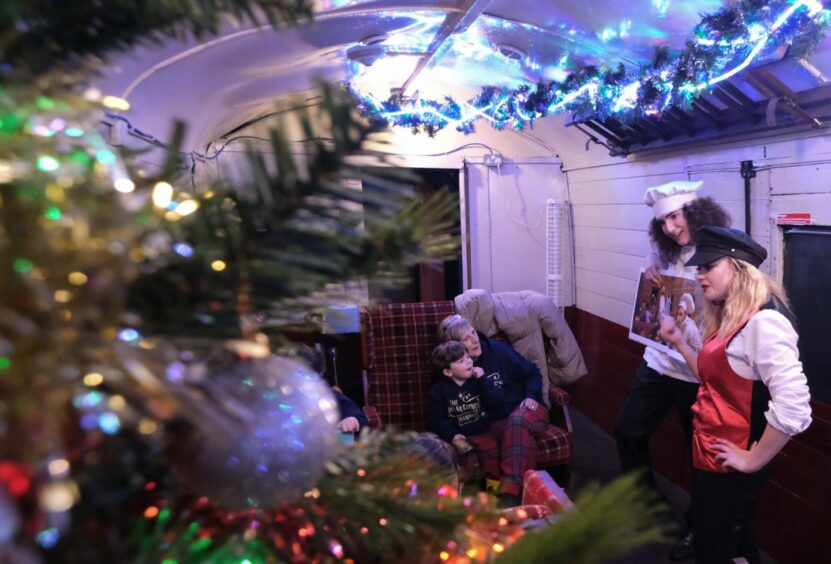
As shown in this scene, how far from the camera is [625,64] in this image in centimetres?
292

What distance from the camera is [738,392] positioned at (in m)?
1.95

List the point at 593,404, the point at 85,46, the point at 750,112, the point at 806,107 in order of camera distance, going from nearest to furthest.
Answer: the point at 85,46
the point at 806,107
the point at 750,112
the point at 593,404

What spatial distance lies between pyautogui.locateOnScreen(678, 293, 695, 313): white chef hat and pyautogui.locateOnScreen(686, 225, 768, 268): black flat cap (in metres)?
0.63

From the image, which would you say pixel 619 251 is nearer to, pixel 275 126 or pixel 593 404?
pixel 593 404

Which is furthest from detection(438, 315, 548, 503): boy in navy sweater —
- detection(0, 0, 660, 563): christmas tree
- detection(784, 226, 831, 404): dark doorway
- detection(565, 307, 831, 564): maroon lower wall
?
detection(0, 0, 660, 563): christmas tree

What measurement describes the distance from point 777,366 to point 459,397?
5.68 feet

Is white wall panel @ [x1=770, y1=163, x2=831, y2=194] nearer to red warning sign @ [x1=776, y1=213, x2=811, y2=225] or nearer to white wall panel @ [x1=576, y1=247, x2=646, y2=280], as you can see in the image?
red warning sign @ [x1=776, y1=213, x2=811, y2=225]

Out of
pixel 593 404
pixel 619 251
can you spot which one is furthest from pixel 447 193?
pixel 593 404

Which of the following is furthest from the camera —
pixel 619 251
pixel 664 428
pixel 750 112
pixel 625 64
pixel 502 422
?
pixel 619 251

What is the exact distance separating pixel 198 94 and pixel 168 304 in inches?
112

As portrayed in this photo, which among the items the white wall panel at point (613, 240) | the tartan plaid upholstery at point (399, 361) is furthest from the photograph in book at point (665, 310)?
the tartan plaid upholstery at point (399, 361)

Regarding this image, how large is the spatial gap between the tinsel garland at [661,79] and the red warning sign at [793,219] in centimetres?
73

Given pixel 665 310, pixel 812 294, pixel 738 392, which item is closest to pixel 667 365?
pixel 665 310

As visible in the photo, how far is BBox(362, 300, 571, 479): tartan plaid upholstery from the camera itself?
357cm
